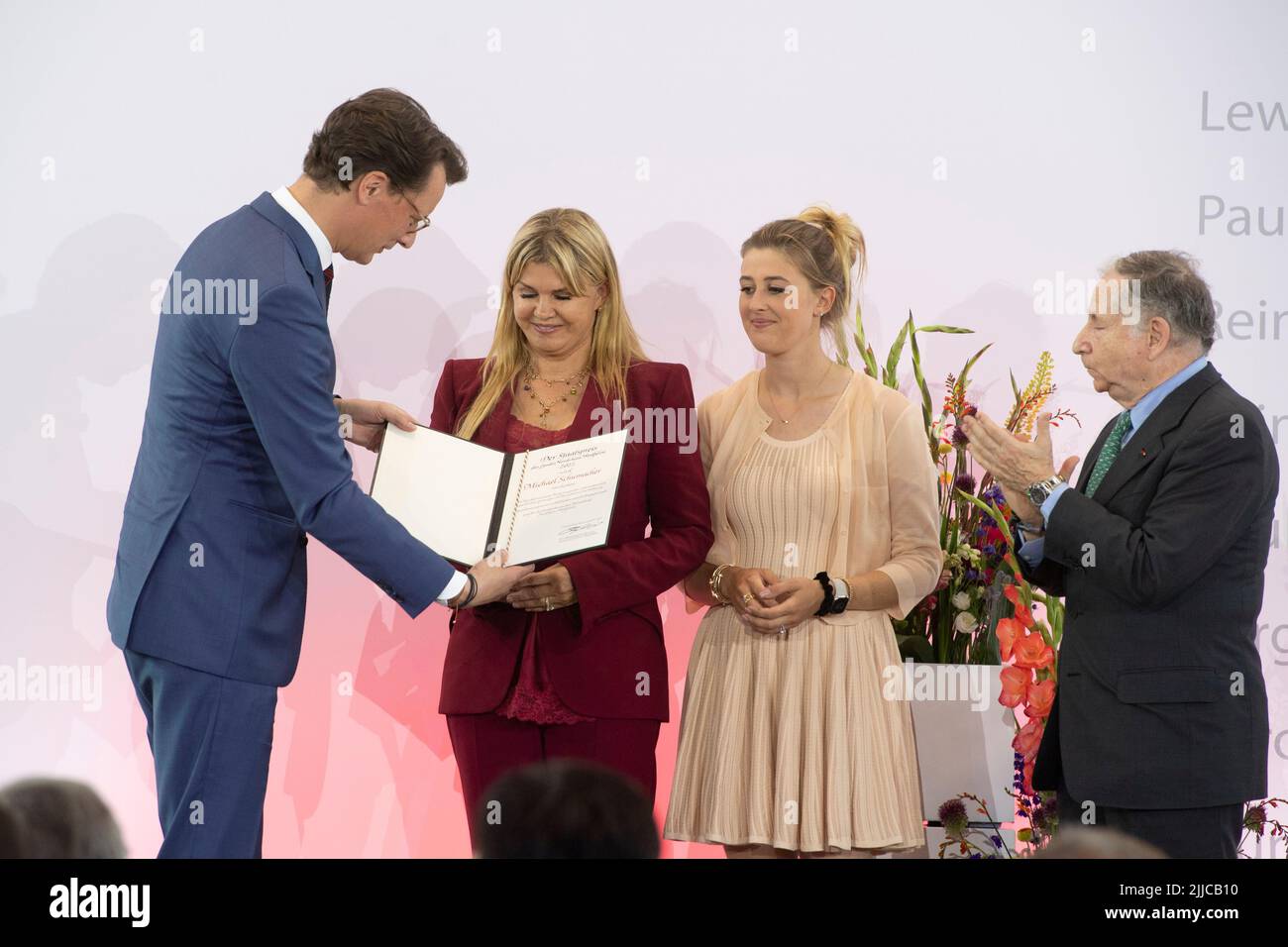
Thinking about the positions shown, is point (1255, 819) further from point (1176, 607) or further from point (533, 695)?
point (533, 695)

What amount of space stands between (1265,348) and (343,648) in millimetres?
2976

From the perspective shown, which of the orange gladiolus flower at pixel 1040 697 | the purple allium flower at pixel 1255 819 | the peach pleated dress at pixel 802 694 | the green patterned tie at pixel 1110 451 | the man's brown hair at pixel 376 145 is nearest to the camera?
the man's brown hair at pixel 376 145

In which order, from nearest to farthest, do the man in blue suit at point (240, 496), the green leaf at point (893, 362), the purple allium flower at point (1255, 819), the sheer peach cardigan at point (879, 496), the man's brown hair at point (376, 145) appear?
the man in blue suit at point (240, 496) → the man's brown hair at point (376, 145) → the sheer peach cardigan at point (879, 496) → the purple allium flower at point (1255, 819) → the green leaf at point (893, 362)

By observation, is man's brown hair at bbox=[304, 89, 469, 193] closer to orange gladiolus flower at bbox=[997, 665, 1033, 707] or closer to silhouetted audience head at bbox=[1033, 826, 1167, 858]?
silhouetted audience head at bbox=[1033, 826, 1167, 858]

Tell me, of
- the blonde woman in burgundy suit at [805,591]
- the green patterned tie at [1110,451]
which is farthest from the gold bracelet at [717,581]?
the green patterned tie at [1110,451]

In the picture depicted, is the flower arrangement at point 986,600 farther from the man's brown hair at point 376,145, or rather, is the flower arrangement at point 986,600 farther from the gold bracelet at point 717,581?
the man's brown hair at point 376,145

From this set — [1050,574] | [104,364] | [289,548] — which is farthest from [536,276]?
[104,364]

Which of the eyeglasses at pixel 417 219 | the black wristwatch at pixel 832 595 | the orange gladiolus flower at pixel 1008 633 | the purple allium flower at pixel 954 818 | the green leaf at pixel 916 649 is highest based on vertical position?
the eyeglasses at pixel 417 219

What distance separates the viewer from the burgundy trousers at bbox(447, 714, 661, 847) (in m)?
3.13

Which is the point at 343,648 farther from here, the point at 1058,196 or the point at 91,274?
the point at 1058,196

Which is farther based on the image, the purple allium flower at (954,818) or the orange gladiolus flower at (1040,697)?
the purple allium flower at (954,818)

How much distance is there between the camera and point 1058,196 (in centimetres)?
412

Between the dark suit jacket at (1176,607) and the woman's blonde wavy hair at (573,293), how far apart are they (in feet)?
3.65

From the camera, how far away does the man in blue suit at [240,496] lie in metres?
2.55
